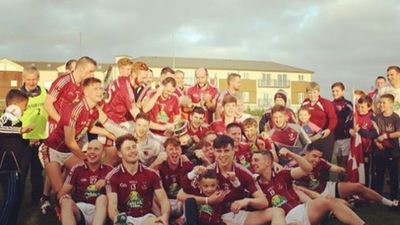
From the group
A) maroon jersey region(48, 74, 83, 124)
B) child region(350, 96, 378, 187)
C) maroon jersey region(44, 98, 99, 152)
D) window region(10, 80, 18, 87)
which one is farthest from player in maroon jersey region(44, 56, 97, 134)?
window region(10, 80, 18, 87)

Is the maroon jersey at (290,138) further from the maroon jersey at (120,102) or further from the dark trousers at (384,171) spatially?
the maroon jersey at (120,102)

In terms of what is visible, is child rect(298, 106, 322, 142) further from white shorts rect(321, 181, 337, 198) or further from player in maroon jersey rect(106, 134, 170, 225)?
player in maroon jersey rect(106, 134, 170, 225)

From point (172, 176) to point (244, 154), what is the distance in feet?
4.30

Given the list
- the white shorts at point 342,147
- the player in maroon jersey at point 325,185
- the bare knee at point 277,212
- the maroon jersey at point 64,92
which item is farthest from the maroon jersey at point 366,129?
the maroon jersey at point 64,92

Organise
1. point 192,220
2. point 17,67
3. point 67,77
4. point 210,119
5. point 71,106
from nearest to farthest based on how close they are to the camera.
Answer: point 192,220 < point 71,106 < point 67,77 < point 210,119 < point 17,67

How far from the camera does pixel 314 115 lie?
9195 millimetres

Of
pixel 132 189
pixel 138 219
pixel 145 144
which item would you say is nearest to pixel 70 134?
pixel 145 144

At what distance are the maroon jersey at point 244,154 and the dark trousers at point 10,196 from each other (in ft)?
10.2

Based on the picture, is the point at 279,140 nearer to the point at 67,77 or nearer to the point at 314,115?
the point at 314,115

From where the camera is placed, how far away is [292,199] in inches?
249

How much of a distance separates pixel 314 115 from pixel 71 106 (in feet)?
15.0

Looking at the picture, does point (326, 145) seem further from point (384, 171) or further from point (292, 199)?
→ point (292, 199)

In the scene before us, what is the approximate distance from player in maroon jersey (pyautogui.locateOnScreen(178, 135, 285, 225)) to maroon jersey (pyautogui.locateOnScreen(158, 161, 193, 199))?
505mm

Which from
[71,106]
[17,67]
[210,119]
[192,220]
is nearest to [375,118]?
[210,119]
